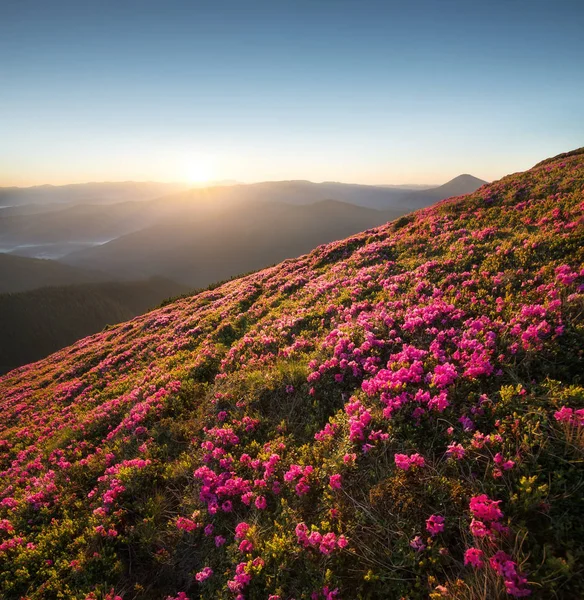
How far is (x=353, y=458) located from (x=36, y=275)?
787 feet

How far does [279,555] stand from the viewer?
4.88 m

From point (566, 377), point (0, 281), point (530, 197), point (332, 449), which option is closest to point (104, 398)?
point (332, 449)

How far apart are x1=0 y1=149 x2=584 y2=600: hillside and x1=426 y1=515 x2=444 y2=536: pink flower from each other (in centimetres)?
2

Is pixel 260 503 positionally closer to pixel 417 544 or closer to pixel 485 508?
pixel 417 544

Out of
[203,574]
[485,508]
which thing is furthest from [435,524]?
[203,574]

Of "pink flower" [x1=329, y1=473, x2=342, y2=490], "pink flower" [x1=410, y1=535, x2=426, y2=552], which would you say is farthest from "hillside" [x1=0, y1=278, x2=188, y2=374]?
"pink flower" [x1=410, y1=535, x2=426, y2=552]

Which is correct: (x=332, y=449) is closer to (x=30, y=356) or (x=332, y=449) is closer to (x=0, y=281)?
(x=30, y=356)

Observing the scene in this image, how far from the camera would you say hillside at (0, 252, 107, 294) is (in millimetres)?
175525

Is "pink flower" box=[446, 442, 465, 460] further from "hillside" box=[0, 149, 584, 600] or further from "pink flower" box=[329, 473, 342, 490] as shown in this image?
"pink flower" box=[329, 473, 342, 490]

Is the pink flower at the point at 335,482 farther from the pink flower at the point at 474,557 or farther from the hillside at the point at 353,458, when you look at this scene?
the pink flower at the point at 474,557

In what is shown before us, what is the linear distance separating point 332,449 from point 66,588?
18.5 ft

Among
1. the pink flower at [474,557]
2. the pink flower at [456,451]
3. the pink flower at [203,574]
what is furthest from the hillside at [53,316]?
the pink flower at [474,557]

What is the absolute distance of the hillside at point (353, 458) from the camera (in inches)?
166

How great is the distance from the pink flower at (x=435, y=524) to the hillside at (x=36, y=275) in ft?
684
